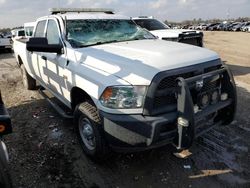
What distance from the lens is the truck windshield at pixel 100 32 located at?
4.74 meters

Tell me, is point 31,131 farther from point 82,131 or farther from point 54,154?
point 82,131

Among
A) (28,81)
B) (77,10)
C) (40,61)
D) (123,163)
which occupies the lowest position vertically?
(123,163)

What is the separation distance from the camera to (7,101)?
733 centimetres

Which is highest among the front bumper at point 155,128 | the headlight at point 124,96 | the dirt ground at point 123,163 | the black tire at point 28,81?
the headlight at point 124,96

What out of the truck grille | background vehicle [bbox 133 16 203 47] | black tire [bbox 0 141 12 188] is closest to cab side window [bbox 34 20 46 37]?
the truck grille

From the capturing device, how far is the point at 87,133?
4.18 metres

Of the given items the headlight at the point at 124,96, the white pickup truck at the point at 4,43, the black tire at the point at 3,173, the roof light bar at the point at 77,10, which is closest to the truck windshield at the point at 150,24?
the roof light bar at the point at 77,10

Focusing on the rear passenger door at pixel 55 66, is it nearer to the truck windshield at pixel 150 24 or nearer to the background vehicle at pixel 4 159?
the background vehicle at pixel 4 159

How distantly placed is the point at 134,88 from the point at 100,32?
1978mm

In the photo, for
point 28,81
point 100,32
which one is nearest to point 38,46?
point 100,32

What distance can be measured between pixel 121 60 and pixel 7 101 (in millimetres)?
4596

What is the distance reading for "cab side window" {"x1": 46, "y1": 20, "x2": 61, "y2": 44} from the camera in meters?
5.11

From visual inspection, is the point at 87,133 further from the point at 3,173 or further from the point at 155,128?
the point at 3,173

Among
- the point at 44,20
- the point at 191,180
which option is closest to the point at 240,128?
the point at 191,180
